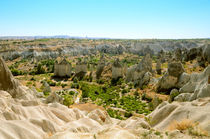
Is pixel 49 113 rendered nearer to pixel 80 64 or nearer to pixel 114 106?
pixel 114 106

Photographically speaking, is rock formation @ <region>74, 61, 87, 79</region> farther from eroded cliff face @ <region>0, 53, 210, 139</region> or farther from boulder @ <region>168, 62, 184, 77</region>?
eroded cliff face @ <region>0, 53, 210, 139</region>

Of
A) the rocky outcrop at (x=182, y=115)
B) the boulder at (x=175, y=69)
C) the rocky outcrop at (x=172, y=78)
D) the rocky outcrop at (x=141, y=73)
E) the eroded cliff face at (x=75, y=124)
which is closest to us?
the eroded cliff face at (x=75, y=124)

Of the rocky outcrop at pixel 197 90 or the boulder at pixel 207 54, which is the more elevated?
the boulder at pixel 207 54

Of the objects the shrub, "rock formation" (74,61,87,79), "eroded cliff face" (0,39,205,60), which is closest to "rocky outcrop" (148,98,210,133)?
the shrub

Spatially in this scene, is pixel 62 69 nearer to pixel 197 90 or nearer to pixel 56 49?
pixel 197 90

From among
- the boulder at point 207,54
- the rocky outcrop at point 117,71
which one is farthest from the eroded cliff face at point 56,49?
the rocky outcrop at point 117,71

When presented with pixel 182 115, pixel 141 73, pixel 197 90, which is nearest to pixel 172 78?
pixel 141 73

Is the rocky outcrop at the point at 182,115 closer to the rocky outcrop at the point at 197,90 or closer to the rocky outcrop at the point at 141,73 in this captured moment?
the rocky outcrop at the point at 197,90

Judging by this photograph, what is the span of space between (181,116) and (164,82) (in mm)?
20054

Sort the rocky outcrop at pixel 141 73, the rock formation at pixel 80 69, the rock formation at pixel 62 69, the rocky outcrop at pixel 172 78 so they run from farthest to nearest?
the rock formation at pixel 80 69, the rock formation at pixel 62 69, the rocky outcrop at pixel 141 73, the rocky outcrop at pixel 172 78

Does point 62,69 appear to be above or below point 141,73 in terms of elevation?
below

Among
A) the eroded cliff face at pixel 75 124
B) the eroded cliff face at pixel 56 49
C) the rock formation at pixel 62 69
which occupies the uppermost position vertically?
the eroded cliff face at pixel 56 49

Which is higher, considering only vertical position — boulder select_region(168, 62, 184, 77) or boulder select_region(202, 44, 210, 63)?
boulder select_region(202, 44, 210, 63)

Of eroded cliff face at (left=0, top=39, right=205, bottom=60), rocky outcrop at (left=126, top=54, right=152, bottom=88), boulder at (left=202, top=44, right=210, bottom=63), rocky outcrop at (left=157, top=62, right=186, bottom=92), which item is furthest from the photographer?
eroded cliff face at (left=0, top=39, right=205, bottom=60)
